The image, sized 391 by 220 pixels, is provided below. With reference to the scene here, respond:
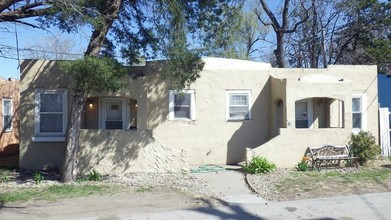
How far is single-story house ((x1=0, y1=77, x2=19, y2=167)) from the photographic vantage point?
699 inches

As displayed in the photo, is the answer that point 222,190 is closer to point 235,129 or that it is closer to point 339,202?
point 339,202

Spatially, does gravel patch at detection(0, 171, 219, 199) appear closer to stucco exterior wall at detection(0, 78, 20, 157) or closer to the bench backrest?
the bench backrest

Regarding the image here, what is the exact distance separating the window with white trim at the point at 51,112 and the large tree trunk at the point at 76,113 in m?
2.45

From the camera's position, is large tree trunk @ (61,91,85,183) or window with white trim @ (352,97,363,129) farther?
window with white trim @ (352,97,363,129)

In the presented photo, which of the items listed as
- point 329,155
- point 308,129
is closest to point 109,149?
point 308,129

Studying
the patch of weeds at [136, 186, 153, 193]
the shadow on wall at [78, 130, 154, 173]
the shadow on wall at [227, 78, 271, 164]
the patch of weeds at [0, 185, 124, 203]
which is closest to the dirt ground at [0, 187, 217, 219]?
the patch of weeds at [136, 186, 153, 193]

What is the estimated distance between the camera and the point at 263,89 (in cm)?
1551

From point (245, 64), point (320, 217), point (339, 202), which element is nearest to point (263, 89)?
point (245, 64)

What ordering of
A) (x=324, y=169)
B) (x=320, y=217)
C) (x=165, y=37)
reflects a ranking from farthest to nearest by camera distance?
(x=324, y=169)
(x=165, y=37)
(x=320, y=217)

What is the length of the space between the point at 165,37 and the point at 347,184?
674 cm

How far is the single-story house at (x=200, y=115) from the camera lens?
13.0 meters

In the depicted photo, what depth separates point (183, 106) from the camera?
14984 millimetres

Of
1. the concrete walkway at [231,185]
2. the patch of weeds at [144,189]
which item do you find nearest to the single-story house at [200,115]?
the concrete walkway at [231,185]

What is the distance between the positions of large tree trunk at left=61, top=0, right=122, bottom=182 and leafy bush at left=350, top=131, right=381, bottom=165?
30.6 ft
